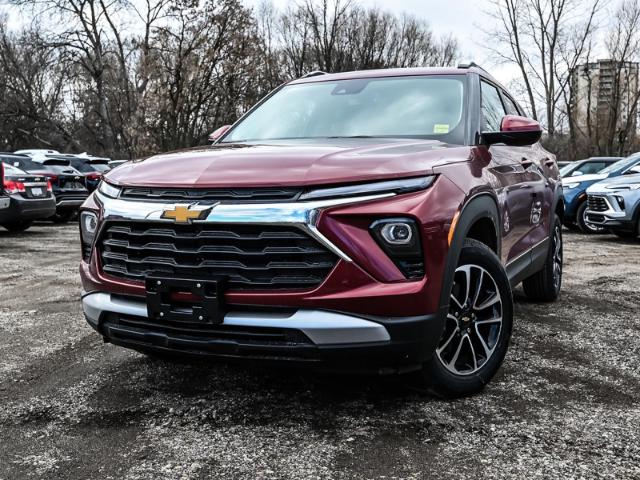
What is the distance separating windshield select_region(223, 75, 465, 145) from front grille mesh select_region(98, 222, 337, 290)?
4.21 feet

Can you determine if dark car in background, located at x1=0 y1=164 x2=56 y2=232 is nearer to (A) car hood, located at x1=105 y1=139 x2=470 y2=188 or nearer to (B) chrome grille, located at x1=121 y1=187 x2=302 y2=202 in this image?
(A) car hood, located at x1=105 y1=139 x2=470 y2=188

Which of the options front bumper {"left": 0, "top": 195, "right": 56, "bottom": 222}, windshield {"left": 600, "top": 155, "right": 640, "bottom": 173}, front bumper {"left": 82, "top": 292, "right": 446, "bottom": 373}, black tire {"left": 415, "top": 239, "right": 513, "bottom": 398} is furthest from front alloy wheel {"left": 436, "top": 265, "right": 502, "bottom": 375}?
windshield {"left": 600, "top": 155, "right": 640, "bottom": 173}

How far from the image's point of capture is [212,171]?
9.25ft

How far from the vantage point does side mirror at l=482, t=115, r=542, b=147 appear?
353 cm

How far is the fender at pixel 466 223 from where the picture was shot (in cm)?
275

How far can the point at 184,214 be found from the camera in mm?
2713

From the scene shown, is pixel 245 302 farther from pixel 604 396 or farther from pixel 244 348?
pixel 604 396

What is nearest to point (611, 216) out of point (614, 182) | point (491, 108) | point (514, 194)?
point (614, 182)

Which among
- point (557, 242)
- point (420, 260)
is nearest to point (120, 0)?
point (557, 242)

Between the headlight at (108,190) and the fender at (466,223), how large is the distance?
1.56 m

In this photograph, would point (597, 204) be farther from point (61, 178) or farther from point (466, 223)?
point (61, 178)

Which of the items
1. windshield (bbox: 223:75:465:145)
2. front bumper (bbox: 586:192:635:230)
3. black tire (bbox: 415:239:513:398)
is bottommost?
front bumper (bbox: 586:192:635:230)

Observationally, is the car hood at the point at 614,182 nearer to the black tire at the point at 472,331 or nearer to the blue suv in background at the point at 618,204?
the blue suv in background at the point at 618,204

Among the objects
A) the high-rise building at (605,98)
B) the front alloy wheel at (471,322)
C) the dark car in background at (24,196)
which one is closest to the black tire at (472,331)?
the front alloy wheel at (471,322)
